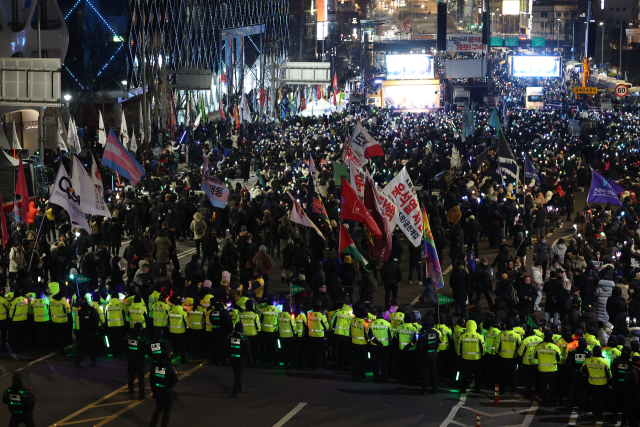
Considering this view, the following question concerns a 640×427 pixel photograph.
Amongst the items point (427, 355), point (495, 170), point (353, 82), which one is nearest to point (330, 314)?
point (427, 355)

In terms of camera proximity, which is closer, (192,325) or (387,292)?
(192,325)

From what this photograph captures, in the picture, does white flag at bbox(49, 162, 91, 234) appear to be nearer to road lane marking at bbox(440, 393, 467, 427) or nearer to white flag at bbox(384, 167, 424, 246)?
white flag at bbox(384, 167, 424, 246)

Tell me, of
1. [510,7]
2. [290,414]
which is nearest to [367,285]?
[290,414]

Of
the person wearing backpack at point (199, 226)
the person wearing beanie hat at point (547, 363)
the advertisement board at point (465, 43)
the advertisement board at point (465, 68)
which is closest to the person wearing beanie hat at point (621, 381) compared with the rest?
the person wearing beanie hat at point (547, 363)

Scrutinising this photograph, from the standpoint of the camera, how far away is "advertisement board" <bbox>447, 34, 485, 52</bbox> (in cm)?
8088

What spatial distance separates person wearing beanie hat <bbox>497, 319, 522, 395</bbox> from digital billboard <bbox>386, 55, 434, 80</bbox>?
70.4 meters

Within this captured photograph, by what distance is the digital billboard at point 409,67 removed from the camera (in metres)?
82.9

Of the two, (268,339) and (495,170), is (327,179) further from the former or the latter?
(268,339)

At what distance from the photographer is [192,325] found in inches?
617

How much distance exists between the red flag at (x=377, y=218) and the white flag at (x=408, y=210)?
1.67 feet

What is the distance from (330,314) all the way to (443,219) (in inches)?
461

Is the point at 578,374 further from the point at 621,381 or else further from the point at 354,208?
the point at 354,208

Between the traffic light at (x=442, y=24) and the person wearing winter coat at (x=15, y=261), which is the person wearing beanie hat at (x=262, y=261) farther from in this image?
the traffic light at (x=442, y=24)

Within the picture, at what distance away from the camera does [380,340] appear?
14.5 meters
